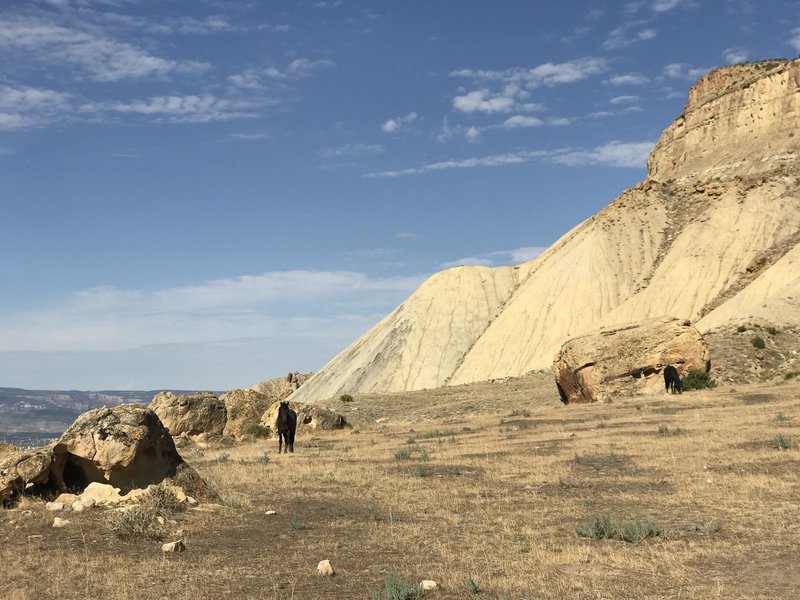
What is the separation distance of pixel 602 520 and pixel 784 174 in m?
84.5

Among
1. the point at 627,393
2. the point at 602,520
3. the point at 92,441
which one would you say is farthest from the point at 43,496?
the point at 627,393

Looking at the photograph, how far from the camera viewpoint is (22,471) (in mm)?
14234

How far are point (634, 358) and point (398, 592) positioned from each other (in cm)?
3557

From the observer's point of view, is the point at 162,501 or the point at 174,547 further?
the point at 162,501

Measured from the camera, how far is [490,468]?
1975 cm

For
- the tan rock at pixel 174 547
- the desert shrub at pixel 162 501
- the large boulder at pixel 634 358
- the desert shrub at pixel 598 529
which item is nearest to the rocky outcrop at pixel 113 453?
the desert shrub at pixel 162 501

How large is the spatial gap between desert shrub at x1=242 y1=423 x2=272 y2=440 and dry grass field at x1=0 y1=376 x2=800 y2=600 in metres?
11.6

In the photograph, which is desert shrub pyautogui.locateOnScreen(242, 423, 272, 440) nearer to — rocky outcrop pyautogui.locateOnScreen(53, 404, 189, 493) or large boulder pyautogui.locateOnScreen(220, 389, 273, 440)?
large boulder pyautogui.locateOnScreen(220, 389, 273, 440)

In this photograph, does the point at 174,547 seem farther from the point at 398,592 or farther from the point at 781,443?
the point at 781,443

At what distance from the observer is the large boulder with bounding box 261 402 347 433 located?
123 feet

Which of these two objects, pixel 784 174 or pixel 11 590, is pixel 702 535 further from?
pixel 784 174

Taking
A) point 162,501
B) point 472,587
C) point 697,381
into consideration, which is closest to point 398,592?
point 472,587

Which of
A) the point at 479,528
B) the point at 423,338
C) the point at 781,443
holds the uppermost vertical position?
the point at 423,338

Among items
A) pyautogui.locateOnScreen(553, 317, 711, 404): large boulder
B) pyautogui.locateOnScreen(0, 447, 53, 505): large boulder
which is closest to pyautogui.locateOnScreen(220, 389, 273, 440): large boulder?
pyautogui.locateOnScreen(553, 317, 711, 404): large boulder
